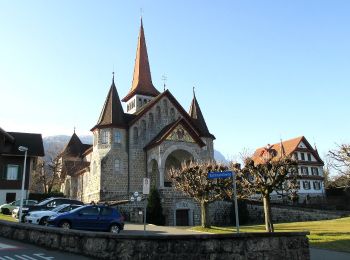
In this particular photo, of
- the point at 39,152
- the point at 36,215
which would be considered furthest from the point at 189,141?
the point at 36,215

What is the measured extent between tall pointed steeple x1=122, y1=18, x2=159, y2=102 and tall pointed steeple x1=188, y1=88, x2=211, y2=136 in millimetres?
8483

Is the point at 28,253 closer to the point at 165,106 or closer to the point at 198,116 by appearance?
the point at 165,106

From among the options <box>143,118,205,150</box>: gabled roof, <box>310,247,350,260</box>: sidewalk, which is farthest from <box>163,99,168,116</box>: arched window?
<box>310,247,350,260</box>: sidewalk

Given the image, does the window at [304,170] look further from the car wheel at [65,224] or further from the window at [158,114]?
the car wheel at [65,224]

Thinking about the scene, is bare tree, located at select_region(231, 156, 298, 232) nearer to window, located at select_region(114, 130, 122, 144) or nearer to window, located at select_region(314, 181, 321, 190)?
window, located at select_region(114, 130, 122, 144)

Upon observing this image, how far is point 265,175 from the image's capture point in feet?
80.8

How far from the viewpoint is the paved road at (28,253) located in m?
12.3

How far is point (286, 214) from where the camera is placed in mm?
45812

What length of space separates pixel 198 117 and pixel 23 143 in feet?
77.9

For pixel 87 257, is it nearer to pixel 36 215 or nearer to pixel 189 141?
pixel 36 215

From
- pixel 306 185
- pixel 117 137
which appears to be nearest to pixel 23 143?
pixel 117 137

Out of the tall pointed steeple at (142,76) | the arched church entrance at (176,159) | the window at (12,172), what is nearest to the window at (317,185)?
the tall pointed steeple at (142,76)

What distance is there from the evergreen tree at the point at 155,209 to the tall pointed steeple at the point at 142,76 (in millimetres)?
27269

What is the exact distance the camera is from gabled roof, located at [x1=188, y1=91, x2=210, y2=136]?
180 ft
